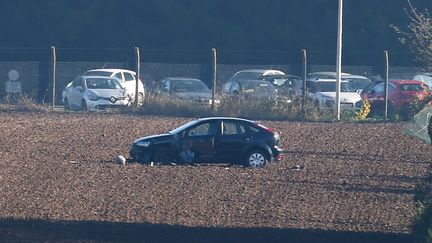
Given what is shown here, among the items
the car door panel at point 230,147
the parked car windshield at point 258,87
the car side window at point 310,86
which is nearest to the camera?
the car door panel at point 230,147

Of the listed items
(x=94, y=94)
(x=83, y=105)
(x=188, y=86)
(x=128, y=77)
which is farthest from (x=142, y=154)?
(x=128, y=77)

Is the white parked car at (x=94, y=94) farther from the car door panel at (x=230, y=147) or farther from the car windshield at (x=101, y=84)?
the car door panel at (x=230, y=147)

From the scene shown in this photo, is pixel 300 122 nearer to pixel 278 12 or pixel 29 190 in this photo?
pixel 29 190

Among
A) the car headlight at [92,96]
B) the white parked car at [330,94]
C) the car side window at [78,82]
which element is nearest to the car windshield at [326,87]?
the white parked car at [330,94]

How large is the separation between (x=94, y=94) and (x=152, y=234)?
931 inches

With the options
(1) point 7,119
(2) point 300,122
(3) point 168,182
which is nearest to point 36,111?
(1) point 7,119

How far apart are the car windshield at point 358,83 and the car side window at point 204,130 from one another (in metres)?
19.3

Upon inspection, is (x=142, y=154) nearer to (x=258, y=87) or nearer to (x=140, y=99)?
(x=258, y=87)

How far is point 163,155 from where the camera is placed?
2358 cm

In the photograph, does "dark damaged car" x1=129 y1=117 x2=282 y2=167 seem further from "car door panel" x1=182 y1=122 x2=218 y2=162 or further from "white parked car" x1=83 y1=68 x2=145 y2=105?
"white parked car" x1=83 y1=68 x2=145 y2=105

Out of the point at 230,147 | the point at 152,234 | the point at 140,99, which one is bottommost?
the point at 152,234

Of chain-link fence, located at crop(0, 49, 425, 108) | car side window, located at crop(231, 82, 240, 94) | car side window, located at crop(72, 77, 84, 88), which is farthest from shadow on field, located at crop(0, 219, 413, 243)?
chain-link fence, located at crop(0, 49, 425, 108)

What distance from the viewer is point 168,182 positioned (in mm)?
20328

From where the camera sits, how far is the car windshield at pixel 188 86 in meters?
39.4
